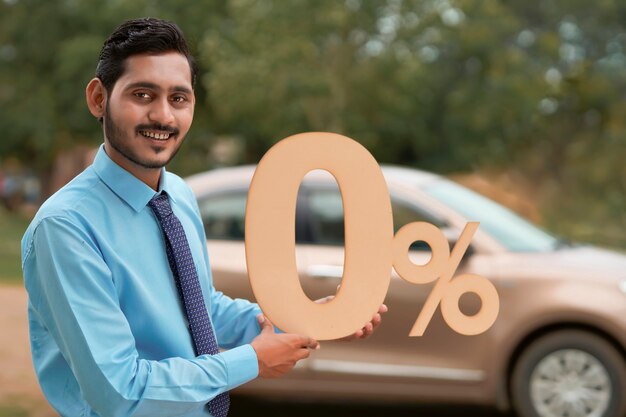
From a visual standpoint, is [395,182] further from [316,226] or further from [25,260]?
[25,260]

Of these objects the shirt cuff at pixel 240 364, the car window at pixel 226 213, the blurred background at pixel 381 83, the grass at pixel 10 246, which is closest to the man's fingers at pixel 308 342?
the shirt cuff at pixel 240 364

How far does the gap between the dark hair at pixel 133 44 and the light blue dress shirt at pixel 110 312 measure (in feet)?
0.56

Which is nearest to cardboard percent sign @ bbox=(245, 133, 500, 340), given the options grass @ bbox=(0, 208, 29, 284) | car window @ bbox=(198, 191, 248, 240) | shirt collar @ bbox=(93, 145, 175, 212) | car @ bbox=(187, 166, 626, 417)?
shirt collar @ bbox=(93, 145, 175, 212)

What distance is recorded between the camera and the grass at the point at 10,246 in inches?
538

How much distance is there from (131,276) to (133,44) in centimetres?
44

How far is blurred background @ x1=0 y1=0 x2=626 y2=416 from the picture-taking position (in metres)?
23.2

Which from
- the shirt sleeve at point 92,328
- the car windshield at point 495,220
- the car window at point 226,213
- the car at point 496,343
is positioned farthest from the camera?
the car window at point 226,213

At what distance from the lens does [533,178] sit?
21844mm

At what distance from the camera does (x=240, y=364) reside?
183 centimetres

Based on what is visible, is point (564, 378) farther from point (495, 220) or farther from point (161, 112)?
point (161, 112)

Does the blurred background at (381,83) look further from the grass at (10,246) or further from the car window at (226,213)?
the car window at (226,213)

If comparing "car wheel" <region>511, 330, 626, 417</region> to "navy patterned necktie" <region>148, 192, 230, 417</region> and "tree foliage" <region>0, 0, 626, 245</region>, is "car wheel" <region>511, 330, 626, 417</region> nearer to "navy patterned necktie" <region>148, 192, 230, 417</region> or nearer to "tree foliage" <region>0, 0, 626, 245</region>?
"navy patterned necktie" <region>148, 192, 230, 417</region>

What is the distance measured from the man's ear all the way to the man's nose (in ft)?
0.35

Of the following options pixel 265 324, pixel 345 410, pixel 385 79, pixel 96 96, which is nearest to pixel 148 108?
pixel 96 96
